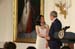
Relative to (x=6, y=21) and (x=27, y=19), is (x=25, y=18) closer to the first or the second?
(x=27, y=19)

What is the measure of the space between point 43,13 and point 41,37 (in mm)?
963

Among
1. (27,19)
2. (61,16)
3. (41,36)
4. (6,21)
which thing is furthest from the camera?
(6,21)

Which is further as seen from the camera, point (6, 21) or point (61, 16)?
point (6, 21)

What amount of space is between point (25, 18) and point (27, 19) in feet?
0.21

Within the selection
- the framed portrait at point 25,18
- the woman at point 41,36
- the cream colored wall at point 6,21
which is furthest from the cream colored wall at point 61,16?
the cream colored wall at point 6,21

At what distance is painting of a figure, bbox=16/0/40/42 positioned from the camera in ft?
19.1

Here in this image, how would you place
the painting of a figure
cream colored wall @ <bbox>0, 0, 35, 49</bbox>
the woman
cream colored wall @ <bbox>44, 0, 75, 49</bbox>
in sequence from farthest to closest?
cream colored wall @ <bbox>0, 0, 35, 49</bbox>
the painting of a figure
cream colored wall @ <bbox>44, 0, 75, 49</bbox>
the woman

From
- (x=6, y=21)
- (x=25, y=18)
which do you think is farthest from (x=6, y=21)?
(x=25, y=18)

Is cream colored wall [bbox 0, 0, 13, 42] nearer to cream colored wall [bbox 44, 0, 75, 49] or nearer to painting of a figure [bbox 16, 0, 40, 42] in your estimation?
painting of a figure [bbox 16, 0, 40, 42]

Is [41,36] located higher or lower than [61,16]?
lower

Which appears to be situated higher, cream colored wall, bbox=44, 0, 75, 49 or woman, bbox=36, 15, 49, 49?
cream colored wall, bbox=44, 0, 75, 49

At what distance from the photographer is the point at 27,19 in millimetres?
5953

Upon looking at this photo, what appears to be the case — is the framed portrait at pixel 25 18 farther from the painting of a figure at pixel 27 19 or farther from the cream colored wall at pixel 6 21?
the cream colored wall at pixel 6 21

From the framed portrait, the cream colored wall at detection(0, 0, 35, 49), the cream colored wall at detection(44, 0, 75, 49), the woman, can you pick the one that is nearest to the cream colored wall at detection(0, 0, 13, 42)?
the cream colored wall at detection(0, 0, 35, 49)
